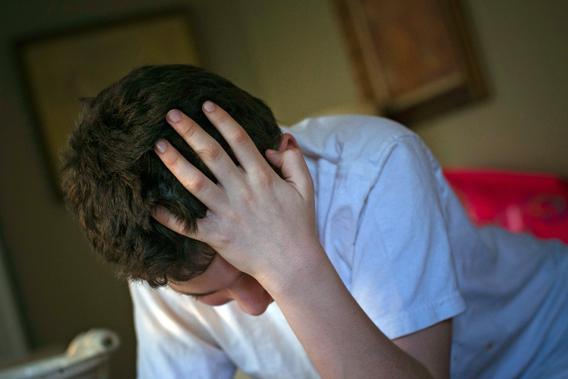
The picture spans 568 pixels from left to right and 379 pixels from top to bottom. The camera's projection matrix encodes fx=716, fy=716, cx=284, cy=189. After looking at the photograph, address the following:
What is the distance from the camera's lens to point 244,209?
2.54 feet

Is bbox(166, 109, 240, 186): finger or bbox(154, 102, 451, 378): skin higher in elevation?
bbox(166, 109, 240, 186): finger

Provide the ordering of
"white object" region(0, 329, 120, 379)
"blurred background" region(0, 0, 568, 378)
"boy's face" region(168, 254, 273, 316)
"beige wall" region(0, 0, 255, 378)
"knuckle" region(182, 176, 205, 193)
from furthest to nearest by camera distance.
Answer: "beige wall" region(0, 0, 255, 378), "blurred background" region(0, 0, 568, 378), "white object" region(0, 329, 120, 379), "boy's face" region(168, 254, 273, 316), "knuckle" region(182, 176, 205, 193)

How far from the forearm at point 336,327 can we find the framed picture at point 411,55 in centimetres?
173

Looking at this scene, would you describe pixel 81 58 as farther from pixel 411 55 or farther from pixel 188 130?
pixel 188 130

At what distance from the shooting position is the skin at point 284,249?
0.77 m

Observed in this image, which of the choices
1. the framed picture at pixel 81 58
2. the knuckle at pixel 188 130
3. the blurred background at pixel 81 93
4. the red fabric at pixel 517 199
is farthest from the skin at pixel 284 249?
the framed picture at pixel 81 58

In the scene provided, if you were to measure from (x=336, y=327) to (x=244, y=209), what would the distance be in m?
0.16

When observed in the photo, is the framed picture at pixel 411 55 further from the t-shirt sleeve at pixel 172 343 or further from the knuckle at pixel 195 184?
the knuckle at pixel 195 184

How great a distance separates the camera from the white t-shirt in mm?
865

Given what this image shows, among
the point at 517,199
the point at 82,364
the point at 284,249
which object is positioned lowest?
the point at 517,199

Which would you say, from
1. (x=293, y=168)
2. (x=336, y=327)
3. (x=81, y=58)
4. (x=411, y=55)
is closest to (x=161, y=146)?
(x=293, y=168)

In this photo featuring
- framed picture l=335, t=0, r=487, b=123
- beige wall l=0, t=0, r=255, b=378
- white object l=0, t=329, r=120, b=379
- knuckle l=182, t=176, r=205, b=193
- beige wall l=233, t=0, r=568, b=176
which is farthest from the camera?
beige wall l=0, t=0, r=255, b=378

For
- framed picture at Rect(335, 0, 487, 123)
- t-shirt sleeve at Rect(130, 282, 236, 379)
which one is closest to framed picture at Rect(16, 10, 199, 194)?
framed picture at Rect(335, 0, 487, 123)

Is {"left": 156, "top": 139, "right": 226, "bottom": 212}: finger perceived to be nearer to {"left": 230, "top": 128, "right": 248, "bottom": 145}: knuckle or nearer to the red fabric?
{"left": 230, "top": 128, "right": 248, "bottom": 145}: knuckle
